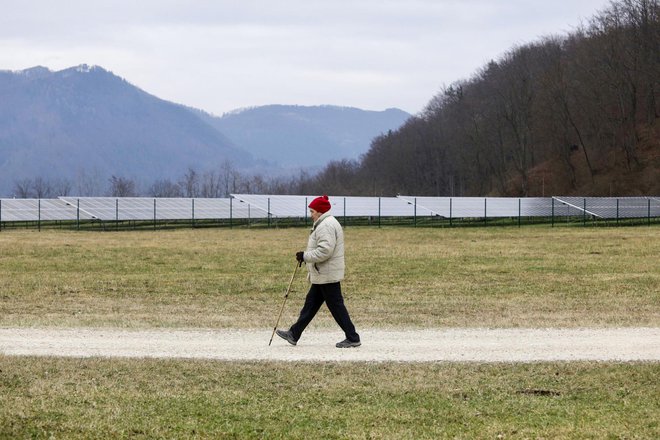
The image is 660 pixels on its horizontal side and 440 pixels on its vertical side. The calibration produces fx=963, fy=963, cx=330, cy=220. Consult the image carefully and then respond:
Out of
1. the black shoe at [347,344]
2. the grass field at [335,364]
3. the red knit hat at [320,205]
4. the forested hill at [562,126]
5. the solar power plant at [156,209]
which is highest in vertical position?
the forested hill at [562,126]

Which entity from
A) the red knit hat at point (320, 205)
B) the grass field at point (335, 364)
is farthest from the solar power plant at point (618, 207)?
the red knit hat at point (320, 205)

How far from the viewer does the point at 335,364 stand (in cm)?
1140

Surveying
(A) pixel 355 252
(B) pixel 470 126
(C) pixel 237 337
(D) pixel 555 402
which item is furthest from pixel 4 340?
(B) pixel 470 126

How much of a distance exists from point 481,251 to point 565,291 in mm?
13416

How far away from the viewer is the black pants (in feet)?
41.2

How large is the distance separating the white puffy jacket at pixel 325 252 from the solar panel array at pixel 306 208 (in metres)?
43.9

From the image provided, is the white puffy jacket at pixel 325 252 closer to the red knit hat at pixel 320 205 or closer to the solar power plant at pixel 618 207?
the red knit hat at pixel 320 205

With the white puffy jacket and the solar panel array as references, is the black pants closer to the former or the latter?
the white puffy jacket

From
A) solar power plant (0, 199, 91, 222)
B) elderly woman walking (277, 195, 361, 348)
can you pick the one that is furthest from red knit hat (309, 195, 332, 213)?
solar power plant (0, 199, 91, 222)

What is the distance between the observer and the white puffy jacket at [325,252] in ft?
40.3

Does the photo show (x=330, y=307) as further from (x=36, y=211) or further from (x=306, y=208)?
(x=36, y=211)

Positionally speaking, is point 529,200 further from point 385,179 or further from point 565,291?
point 385,179

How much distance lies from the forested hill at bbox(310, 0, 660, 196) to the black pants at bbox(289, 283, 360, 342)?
6789 centimetres

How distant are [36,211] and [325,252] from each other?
51.1 metres
